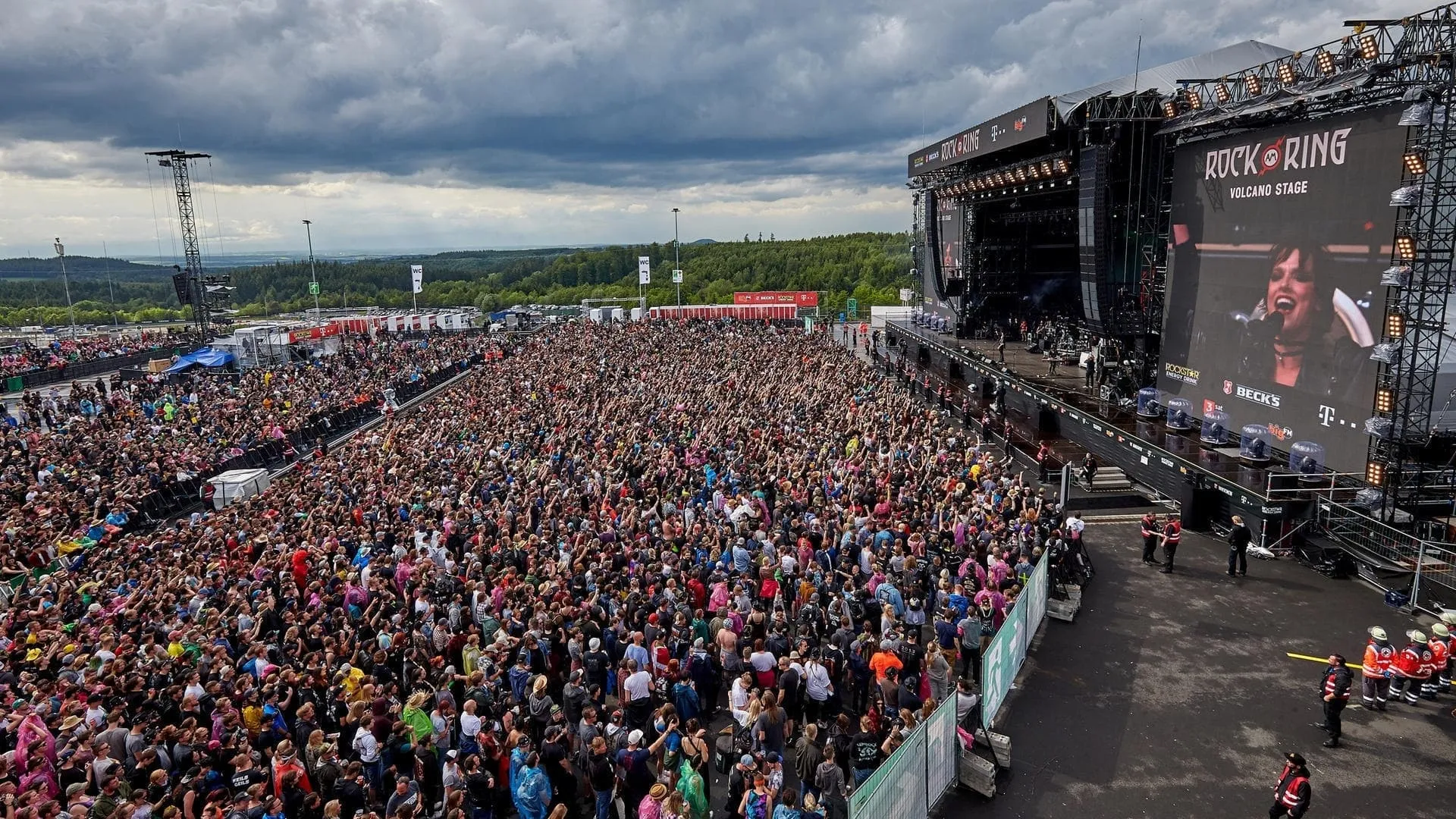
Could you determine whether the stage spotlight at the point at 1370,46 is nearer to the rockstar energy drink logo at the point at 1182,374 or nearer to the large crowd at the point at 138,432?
the rockstar energy drink logo at the point at 1182,374

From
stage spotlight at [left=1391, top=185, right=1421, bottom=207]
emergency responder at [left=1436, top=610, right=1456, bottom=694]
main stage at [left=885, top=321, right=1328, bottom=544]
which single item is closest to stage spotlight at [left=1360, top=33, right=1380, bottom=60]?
stage spotlight at [left=1391, top=185, right=1421, bottom=207]

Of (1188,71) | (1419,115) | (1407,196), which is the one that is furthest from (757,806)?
(1188,71)

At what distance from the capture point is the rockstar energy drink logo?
59.9 feet

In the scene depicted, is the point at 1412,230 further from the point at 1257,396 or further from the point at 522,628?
the point at 522,628

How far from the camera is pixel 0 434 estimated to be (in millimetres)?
21875

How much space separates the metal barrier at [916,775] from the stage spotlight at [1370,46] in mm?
12244

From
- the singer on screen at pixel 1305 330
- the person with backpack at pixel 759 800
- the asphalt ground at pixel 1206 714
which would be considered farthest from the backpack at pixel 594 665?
the singer on screen at pixel 1305 330

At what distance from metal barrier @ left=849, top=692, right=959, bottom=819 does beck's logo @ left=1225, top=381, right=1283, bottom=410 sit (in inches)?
468

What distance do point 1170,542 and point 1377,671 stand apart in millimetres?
4194

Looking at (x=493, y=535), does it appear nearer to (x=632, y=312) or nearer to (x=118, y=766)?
(x=118, y=766)

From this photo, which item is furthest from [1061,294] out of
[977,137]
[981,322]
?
[977,137]

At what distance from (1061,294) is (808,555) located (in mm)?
24686

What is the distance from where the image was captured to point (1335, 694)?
8.20 meters

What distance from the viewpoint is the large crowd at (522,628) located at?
268 inches
